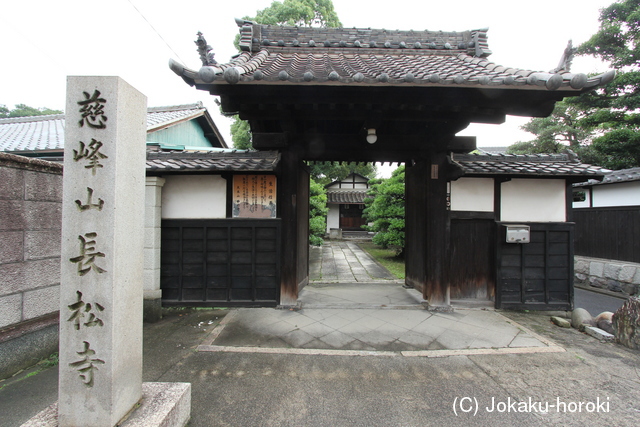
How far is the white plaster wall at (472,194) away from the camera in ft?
19.2

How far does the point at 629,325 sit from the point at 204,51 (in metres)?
8.29

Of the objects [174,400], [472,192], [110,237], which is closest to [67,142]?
[110,237]

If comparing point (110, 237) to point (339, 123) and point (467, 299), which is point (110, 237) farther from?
point (467, 299)

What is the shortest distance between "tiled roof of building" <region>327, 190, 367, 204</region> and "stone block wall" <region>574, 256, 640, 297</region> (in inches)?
652

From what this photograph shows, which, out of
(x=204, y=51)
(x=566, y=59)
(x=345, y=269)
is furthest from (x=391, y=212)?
(x=204, y=51)

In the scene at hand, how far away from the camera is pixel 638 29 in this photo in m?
10.8

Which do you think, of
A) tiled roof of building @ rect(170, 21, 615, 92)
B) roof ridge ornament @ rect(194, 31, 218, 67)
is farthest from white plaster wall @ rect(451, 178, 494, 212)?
roof ridge ornament @ rect(194, 31, 218, 67)

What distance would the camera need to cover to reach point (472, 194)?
5863mm

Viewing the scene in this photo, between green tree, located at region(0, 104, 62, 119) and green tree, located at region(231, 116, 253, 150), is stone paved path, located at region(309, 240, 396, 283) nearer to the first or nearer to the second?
green tree, located at region(231, 116, 253, 150)

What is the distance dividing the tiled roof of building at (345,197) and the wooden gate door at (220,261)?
19352mm

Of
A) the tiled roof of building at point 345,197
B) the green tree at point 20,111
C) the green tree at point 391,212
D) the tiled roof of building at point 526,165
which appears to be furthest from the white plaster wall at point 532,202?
the green tree at point 20,111

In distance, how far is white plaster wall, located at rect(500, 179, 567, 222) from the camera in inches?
230

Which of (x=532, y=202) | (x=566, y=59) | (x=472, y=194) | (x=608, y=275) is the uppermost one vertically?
(x=566, y=59)

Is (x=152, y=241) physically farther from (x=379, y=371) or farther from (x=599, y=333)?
(x=599, y=333)
